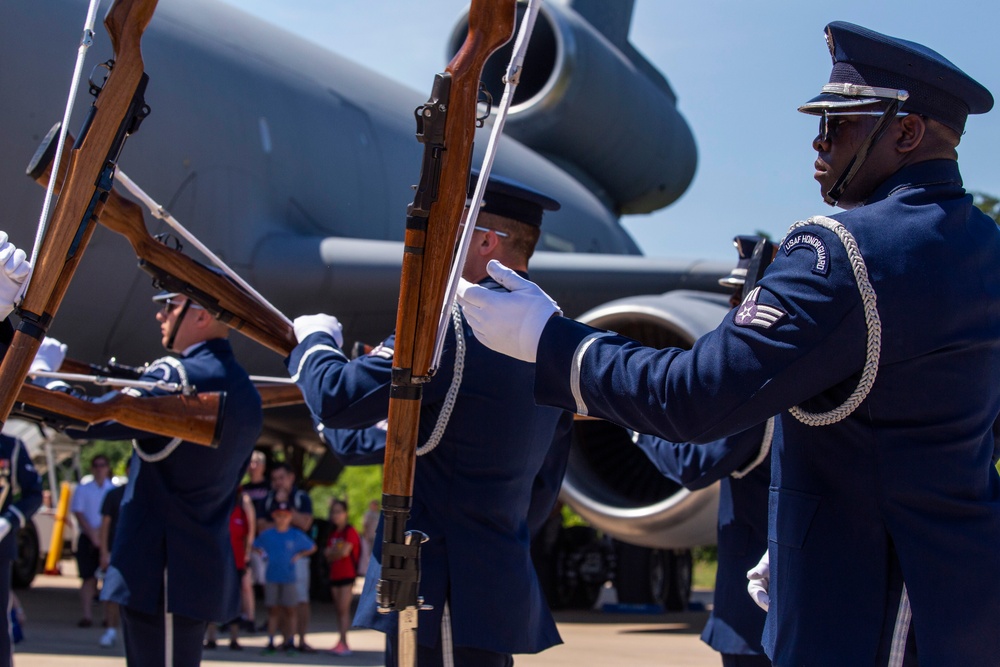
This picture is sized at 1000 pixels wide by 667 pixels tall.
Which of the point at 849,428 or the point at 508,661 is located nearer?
the point at 849,428

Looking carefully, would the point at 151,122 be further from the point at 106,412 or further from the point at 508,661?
the point at 508,661

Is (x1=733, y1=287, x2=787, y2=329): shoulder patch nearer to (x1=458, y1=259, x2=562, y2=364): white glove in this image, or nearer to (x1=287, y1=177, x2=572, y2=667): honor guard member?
(x1=458, y1=259, x2=562, y2=364): white glove

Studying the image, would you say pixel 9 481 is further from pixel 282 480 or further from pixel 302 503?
pixel 302 503

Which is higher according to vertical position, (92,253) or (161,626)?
(92,253)

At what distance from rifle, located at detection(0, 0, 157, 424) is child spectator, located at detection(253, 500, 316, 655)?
15.7 feet

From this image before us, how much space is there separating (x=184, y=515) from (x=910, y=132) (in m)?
2.43

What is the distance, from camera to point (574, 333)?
1.67 metres

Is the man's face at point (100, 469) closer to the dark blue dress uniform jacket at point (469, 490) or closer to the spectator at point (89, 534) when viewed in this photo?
the spectator at point (89, 534)

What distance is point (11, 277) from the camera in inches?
88.5

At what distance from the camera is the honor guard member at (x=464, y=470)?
7.99ft

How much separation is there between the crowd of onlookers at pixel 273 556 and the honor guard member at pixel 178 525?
247 centimetres

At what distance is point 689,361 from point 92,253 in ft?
16.4

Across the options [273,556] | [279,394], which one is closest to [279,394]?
[279,394]

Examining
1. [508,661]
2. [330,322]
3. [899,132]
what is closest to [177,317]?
[330,322]
